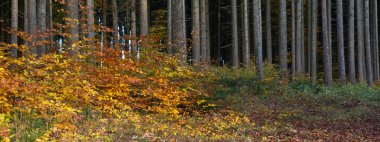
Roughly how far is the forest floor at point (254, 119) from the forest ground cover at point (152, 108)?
3 centimetres

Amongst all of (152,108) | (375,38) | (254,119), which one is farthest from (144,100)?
(375,38)

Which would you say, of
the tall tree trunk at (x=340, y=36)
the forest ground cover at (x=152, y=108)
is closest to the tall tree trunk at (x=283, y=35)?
the tall tree trunk at (x=340, y=36)

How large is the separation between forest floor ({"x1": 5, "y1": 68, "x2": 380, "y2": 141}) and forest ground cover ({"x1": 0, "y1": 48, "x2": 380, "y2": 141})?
3 centimetres

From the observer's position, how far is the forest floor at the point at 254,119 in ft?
26.6

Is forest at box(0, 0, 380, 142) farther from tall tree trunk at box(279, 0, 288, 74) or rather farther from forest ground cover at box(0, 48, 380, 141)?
tall tree trunk at box(279, 0, 288, 74)

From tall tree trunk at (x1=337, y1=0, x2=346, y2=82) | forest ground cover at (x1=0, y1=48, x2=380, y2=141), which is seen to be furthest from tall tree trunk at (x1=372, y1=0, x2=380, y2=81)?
forest ground cover at (x1=0, y1=48, x2=380, y2=141)

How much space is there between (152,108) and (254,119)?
326cm

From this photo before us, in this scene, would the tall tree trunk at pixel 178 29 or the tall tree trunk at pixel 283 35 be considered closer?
the tall tree trunk at pixel 178 29

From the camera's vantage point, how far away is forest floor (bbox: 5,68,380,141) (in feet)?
26.6

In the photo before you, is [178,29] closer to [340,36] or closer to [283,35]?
[283,35]

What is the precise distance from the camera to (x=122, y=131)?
8.12 metres

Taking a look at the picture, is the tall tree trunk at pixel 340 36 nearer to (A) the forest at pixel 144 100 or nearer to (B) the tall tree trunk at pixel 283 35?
(B) the tall tree trunk at pixel 283 35

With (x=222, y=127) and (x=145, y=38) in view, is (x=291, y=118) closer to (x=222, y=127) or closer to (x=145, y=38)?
(x=222, y=127)

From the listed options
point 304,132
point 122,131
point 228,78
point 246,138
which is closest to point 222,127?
point 246,138
